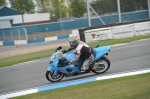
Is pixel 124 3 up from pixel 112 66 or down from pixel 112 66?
up

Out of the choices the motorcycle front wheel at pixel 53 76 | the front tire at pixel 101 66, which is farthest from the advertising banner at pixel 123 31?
the motorcycle front wheel at pixel 53 76

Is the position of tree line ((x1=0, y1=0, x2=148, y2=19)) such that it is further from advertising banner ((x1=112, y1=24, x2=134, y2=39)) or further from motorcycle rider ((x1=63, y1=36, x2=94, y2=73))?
motorcycle rider ((x1=63, y1=36, x2=94, y2=73))

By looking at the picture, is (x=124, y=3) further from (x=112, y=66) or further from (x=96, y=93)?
(x=96, y=93)

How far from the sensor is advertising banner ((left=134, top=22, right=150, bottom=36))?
26.6 m

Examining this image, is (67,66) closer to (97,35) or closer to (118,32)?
(97,35)

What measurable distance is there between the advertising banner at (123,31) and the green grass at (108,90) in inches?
638

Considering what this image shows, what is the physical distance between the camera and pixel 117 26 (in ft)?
85.6

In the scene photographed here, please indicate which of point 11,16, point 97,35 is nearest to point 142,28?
point 97,35

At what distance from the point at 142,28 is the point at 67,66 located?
16995 mm

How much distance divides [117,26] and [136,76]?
16270mm

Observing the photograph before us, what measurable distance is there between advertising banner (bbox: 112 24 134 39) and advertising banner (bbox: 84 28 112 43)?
497mm

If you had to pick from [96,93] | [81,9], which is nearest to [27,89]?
[96,93]

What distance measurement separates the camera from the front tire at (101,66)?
38.1 feet

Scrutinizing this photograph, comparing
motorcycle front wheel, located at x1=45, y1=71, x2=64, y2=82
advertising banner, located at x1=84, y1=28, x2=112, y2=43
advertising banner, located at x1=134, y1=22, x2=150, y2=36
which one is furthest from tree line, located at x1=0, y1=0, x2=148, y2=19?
motorcycle front wheel, located at x1=45, y1=71, x2=64, y2=82
